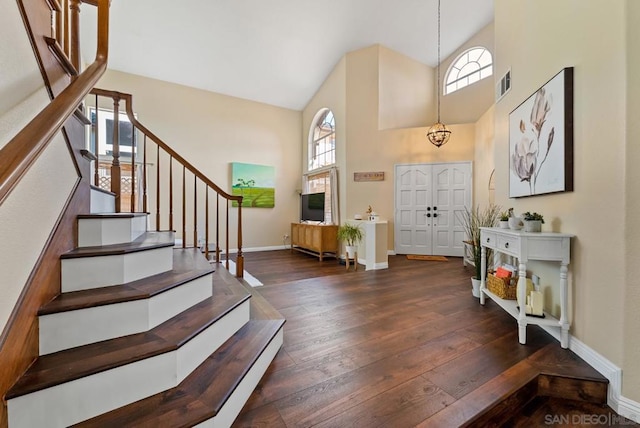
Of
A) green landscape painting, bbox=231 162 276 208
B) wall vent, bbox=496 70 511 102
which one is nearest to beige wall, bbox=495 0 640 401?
wall vent, bbox=496 70 511 102

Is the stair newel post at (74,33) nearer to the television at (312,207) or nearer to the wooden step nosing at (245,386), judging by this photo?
the wooden step nosing at (245,386)

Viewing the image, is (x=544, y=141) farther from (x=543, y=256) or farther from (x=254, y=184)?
(x=254, y=184)

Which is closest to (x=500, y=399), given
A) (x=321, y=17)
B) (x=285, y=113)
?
(x=321, y=17)

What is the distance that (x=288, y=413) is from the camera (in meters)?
1.27

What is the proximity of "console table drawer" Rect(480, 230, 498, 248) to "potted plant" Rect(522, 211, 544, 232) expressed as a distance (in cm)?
29

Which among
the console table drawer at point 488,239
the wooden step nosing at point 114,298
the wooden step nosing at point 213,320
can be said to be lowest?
the wooden step nosing at point 213,320

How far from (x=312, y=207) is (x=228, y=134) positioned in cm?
265

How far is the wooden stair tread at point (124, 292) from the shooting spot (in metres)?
1.13

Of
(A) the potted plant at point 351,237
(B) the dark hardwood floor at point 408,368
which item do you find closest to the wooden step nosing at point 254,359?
(B) the dark hardwood floor at point 408,368

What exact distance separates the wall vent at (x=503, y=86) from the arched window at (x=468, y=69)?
2950 mm

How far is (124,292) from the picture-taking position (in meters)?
1.29

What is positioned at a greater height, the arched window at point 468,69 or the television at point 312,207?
the arched window at point 468,69

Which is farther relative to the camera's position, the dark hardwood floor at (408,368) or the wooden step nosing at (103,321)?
the dark hardwood floor at (408,368)

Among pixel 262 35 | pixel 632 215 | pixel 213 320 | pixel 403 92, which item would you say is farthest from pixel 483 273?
pixel 262 35
